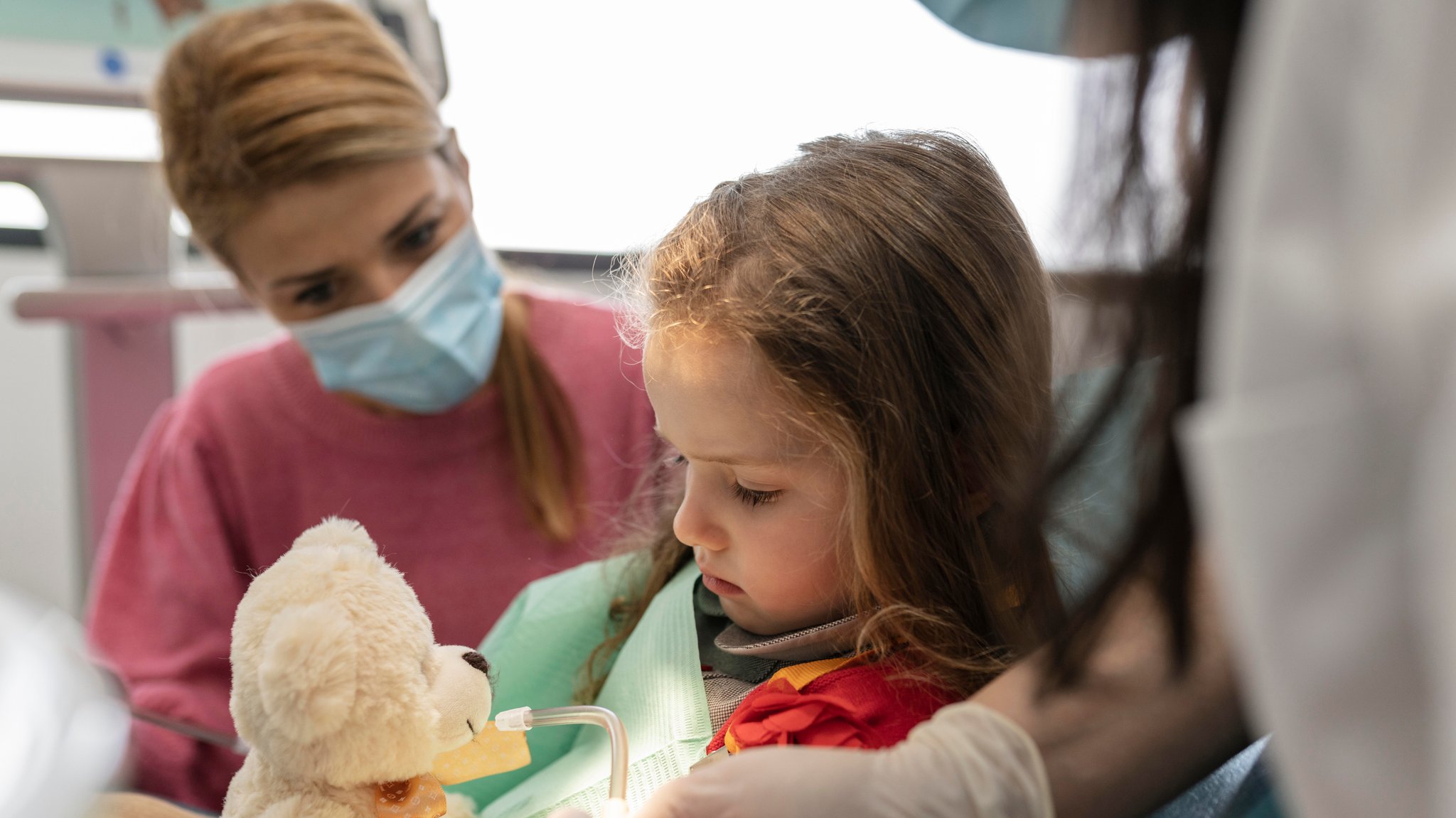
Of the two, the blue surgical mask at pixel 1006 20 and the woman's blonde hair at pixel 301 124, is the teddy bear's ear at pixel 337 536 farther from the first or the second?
the blue surgical mask at pixel 1006 20

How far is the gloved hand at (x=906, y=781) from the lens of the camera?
0.48 metres

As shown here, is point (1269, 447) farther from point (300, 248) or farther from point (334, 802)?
point (300, 248)

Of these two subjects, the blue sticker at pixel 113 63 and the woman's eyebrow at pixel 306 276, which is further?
the blue sticker at pixel 113 63

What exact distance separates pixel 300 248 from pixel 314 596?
2.00ft

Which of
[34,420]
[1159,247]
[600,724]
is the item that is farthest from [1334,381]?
[34,420]

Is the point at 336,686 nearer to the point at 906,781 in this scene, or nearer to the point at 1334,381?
the point at 906,781

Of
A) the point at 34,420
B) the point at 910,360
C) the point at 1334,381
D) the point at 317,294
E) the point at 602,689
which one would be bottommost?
the point at 34,420

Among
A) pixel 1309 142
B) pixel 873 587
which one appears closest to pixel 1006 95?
pixel 873 587

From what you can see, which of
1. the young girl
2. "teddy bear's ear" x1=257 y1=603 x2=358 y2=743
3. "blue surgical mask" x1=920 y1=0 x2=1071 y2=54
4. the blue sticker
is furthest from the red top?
the blue sticker

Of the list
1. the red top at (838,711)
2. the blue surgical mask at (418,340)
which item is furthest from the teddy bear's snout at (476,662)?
the blue surgical mask at (418,340)

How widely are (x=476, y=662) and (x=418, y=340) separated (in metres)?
0.56

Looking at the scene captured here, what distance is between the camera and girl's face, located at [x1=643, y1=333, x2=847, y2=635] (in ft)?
2.22

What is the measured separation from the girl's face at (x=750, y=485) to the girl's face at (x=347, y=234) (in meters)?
0.46

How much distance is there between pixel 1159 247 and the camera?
0.44m
